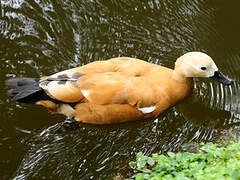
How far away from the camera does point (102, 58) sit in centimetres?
625

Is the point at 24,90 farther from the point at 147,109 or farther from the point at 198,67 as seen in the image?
the point at 198,67

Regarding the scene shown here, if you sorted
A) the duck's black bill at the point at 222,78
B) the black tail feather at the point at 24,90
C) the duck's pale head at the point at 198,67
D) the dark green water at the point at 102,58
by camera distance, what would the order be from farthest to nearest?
the duck's black bill at the point at 222,78
the duck's pale head at the point at 198,67
the black tail feather at the point at 24,90
the dark green water at the point at 102,58

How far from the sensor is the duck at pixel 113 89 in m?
5.16

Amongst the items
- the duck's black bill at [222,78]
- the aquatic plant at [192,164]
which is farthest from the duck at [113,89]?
the aquatic plant at [192,164]

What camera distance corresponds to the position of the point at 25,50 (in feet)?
20.5

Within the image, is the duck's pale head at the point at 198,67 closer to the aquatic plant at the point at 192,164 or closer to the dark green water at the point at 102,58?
the dark green water at the point at 102,58

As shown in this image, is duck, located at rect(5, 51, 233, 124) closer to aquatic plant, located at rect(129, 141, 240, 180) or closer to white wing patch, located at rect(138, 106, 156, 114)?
white wing patch, located at rect(138, 106, 156, 114)

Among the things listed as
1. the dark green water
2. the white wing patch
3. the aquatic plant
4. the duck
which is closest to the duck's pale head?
the duck

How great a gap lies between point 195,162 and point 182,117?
1987mm

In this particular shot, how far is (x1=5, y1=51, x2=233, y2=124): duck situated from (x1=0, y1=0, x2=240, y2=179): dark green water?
0.78 feet

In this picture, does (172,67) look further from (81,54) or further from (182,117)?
(81,54)

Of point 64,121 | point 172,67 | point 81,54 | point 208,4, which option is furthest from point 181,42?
point 64,121

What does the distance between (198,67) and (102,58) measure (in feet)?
5.47

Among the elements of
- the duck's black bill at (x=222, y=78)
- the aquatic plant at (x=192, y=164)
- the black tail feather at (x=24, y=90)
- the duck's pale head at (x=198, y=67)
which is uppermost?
the duck's pale head at (x=198, y=67)
